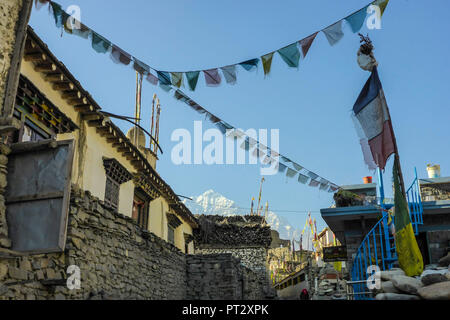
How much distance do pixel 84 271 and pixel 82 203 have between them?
3.68 feet

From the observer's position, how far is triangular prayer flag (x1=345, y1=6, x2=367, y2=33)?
24.1 feet

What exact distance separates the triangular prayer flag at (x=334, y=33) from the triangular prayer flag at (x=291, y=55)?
24.4 inches

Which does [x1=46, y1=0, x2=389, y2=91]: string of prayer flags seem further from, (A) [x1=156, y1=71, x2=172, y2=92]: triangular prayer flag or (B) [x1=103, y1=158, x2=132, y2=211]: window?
(B) [x1=103, y1=158, x2=132, y2=211]: window

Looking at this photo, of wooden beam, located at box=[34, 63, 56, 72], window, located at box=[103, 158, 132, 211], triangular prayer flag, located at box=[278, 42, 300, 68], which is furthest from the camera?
window, located at box=[103, 158, 132, 211]

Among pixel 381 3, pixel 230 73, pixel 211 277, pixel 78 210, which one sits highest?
pixel 381 3

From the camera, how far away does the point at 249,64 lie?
821 cm

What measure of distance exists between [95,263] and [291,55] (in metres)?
5.35

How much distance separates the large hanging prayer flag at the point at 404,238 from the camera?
24.5 ft

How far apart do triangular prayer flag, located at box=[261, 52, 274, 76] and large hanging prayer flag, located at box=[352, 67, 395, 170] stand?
2.37 meters

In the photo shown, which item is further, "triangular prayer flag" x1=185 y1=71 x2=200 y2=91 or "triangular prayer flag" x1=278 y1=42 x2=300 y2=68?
"triangular prayer flag" x1=185 y1=71 x2=200 y2=91

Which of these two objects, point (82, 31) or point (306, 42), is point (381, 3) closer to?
point (306, 42)

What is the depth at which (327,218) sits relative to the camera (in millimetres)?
11164

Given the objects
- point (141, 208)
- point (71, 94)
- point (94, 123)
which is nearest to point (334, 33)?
point (71, 94)

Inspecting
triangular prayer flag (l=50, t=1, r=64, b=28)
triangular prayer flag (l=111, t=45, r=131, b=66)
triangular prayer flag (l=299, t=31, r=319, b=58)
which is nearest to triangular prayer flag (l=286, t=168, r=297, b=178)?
triangular prayer flag (l=299, t=31, r=319, b=58)
